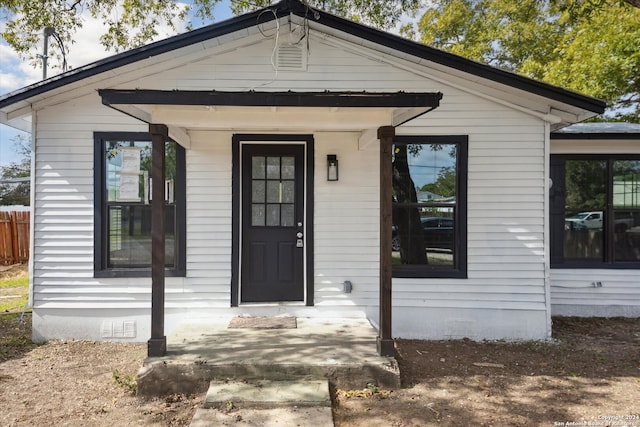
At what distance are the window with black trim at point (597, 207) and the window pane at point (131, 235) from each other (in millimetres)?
5666

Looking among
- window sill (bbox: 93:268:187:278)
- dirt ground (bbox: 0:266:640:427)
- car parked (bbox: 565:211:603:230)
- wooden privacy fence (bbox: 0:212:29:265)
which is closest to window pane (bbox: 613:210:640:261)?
car parked (bbox: 565:211:603:230)

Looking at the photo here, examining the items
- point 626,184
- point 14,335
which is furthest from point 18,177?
point 626,184

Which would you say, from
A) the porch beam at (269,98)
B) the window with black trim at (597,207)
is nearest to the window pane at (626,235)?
the window with black trim at (597,207)

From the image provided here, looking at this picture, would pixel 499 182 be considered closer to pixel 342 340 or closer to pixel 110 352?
pixel 342 340

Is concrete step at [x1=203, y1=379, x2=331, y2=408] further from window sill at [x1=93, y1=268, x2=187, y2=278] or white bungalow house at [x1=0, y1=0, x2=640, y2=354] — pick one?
window sill at [x1=93, y1=268, x2=187, y2=278]

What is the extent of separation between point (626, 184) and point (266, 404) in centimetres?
624

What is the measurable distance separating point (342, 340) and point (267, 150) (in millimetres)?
2592

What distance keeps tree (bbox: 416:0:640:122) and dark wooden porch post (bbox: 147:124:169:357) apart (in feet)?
19.9

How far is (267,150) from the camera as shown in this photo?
5402mm

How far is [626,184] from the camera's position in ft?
20.6

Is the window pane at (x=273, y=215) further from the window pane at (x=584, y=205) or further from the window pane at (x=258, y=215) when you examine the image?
the window pane at (x=584, y=205)

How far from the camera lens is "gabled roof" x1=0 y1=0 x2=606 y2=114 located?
4828 millimetres

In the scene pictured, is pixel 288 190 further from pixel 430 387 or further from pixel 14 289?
pixel 14 289

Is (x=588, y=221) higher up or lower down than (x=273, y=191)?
lower down
